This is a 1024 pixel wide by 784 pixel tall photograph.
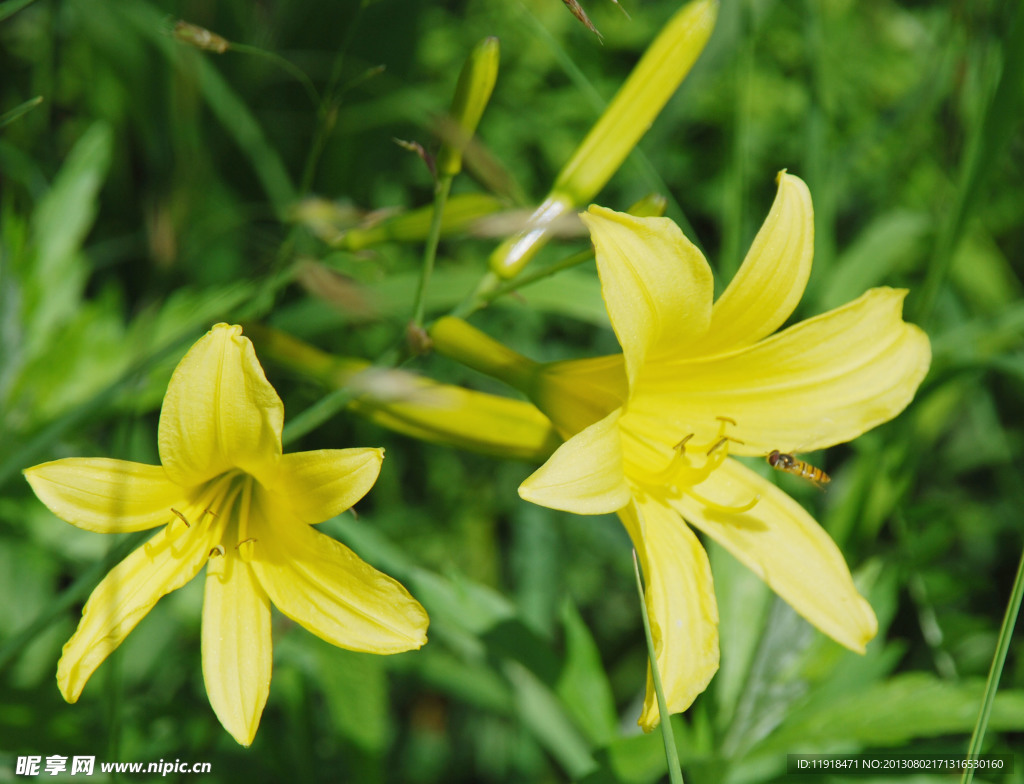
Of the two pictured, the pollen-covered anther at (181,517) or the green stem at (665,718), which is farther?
the pollen-covered anther at (181,517)

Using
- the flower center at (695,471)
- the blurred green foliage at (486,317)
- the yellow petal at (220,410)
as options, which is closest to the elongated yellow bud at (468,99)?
the blurred green foliage at (486,317)

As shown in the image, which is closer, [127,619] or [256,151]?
[127,619]

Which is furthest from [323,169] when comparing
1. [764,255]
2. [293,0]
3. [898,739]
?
[898,739]

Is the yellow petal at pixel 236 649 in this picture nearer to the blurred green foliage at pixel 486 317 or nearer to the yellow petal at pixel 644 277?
the blurred green foliage at pixel 486 317

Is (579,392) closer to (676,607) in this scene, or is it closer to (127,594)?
(676,607)

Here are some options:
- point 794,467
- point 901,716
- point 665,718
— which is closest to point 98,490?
point 665,718

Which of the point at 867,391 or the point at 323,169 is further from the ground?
the point at 867,391

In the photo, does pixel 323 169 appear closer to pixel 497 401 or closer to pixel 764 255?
pixel 497 401
